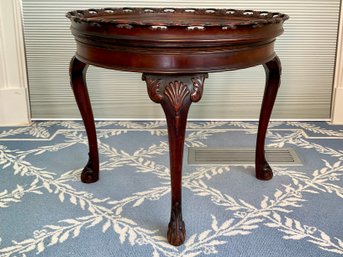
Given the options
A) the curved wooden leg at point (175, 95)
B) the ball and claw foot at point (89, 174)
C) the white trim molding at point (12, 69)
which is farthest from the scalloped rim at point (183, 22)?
the white trim molding at point (12, 69)

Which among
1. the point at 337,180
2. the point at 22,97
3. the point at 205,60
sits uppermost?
the point at 205,60

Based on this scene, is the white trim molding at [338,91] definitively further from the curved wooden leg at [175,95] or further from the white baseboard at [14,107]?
the white baseboard at [14,107]

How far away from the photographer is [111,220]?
1.45 meters

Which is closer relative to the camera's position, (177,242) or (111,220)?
(177,242)

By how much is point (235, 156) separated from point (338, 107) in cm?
78

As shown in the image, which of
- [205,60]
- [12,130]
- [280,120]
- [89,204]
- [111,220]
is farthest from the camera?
[280,120]

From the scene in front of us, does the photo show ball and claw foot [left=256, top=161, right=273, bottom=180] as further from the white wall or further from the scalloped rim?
the white wall

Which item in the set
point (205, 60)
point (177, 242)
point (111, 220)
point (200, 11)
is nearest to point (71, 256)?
point (111, 220)

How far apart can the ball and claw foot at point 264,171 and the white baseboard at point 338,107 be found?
838mm

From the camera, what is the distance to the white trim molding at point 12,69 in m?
2.22

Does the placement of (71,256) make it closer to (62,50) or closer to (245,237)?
(245,237)

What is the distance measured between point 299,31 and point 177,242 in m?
1.46

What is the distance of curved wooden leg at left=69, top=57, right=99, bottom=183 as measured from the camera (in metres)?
1.50

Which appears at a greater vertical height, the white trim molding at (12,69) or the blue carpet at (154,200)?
the white trim molding at (12,69)
